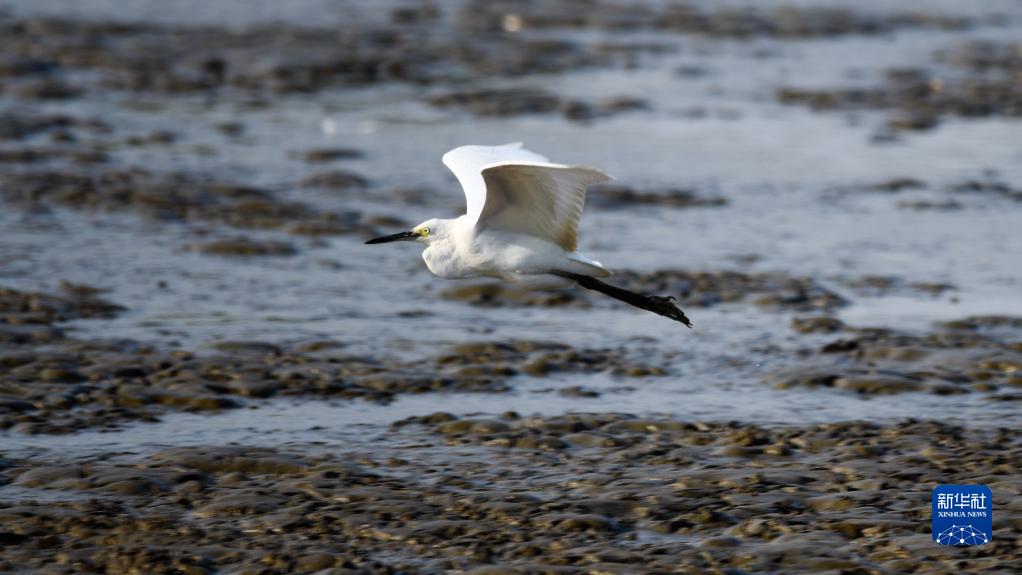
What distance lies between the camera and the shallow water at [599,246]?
7859mm

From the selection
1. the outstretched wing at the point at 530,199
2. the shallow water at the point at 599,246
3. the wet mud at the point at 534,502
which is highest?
the outstretched wing at the point at 530,199

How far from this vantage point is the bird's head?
24.4ft

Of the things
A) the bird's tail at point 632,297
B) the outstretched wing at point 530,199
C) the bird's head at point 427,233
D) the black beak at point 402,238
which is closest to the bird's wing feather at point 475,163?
the outstretched wing at point 530,199

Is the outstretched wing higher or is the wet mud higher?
the outstretched wing

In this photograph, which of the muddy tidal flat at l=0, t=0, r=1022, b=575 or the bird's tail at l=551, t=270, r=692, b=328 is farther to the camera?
the bird's tail at l=551, t=270, r=692, b=328

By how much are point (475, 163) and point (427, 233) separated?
1.59ft

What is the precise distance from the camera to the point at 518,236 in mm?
7262

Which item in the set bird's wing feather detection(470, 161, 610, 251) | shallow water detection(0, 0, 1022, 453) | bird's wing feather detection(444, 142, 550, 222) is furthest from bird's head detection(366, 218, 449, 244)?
shallow water detection(0, 0, 1022, 453)

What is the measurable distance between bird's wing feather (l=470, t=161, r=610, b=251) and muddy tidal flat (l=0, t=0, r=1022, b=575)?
0.88 meters

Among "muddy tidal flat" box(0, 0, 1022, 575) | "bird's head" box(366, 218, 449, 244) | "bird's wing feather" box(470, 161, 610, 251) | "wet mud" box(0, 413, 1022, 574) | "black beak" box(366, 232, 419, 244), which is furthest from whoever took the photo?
"black beak" box(366, 232, 419, 244)

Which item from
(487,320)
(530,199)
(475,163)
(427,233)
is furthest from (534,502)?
(487,320)

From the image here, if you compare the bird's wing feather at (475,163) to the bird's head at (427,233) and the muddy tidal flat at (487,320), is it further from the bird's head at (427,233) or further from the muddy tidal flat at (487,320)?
the muddy tidal flat at (487,320)

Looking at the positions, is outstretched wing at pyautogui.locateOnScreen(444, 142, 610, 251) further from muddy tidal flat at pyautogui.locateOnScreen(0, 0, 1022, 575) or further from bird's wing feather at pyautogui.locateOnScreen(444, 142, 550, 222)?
muddy tidal flat at pyautogui.locateOnScreen(0, 0, 1022, 575)

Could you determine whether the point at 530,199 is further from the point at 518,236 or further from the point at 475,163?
the point at 475,163
